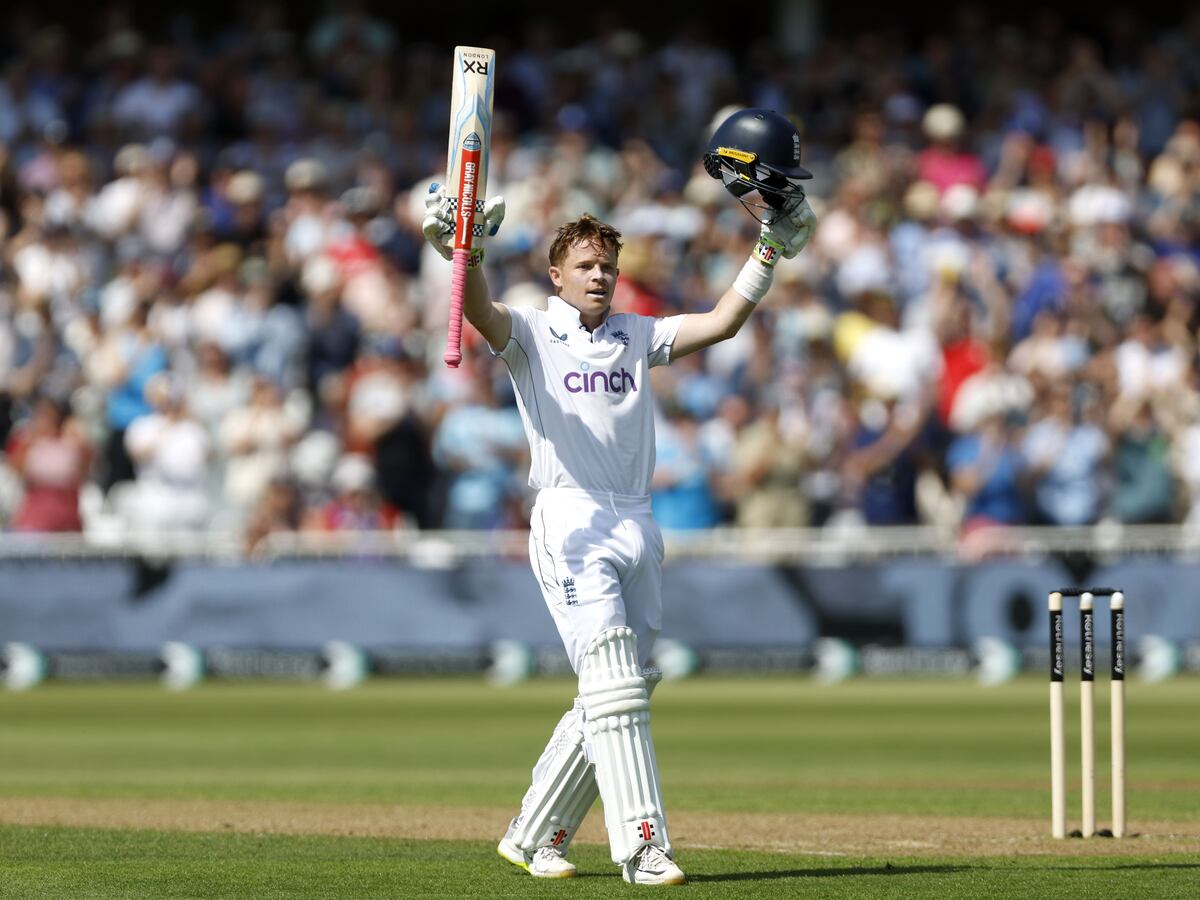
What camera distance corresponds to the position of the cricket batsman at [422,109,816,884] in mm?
7809

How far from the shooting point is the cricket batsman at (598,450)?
307 inches

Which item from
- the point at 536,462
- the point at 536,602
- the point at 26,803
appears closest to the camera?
the point at 536,462

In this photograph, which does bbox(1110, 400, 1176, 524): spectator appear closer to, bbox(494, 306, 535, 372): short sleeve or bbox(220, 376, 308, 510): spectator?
bbox(220, 376, 308, 510): spectator

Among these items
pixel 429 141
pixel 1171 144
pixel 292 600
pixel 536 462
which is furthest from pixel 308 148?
pixel 536 462

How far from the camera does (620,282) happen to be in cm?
2064

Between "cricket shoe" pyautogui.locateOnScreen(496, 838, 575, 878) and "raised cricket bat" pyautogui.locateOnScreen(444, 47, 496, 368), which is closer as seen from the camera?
"raised cricket bat" pyautogui.locateOnScreen(444, 47, 496, 368)

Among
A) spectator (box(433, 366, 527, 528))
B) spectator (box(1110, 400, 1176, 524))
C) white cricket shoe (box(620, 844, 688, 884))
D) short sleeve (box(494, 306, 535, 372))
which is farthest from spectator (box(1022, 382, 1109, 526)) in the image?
white cricket shoe (box(620, 844, 688, 884))

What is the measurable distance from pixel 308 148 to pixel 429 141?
52.0 inches

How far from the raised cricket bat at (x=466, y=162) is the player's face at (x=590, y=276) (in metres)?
0.41

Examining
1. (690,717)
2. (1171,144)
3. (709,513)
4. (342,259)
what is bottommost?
(690,717)

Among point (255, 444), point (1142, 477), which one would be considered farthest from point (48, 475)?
point (1142, 477)

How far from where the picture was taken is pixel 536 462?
27.1 ft

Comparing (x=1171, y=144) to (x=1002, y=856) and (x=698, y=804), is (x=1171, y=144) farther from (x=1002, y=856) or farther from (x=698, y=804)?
(x=1002, y=856)

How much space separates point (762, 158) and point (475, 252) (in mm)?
1164
